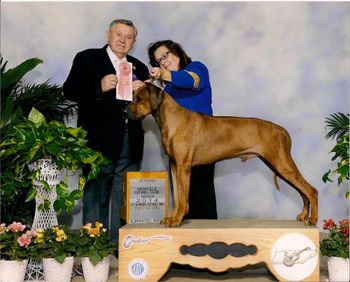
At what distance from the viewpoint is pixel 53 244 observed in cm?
278

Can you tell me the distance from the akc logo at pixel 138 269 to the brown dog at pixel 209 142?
222 millimetres

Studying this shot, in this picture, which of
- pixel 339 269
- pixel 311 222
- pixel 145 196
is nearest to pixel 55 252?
pixel 145 196

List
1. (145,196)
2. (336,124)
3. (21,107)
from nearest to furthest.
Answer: (145,196) → (21,107) → (336,124)

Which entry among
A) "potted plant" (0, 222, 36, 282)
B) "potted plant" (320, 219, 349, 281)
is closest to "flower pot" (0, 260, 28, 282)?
"potted plant" (0, 222, 36, 282)

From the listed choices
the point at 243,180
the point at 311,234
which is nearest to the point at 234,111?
the point at 243,180

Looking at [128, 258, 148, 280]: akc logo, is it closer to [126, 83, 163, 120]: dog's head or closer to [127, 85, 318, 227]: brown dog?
[127, 85, 318, 227]: brown dog

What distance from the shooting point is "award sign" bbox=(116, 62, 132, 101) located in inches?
121

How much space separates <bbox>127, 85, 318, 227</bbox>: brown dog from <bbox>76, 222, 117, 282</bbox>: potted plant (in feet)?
1.10

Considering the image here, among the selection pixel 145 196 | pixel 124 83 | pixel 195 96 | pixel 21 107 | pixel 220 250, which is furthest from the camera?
pixel 21 107

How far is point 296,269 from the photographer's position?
2689mm

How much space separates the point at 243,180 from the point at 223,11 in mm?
1229

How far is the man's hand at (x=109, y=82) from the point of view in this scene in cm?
314

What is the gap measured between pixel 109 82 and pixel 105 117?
29 centimetres

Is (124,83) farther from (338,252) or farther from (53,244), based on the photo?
(338,252)
